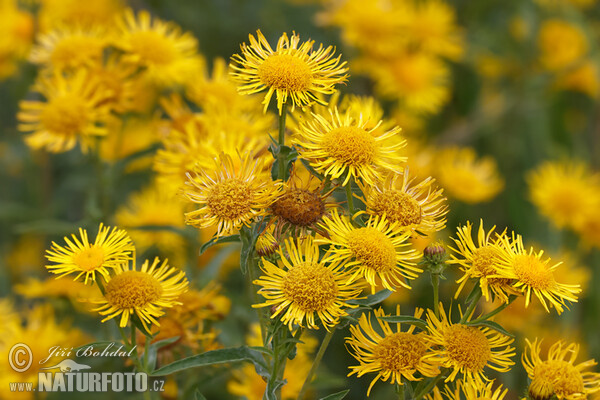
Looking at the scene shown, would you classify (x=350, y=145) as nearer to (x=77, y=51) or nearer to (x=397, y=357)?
(x=397, y=357)

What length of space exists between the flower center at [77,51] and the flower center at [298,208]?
0.87 meters

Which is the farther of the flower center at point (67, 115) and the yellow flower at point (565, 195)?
the yellow flower at point (565, 195)

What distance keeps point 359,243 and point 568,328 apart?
165 cm

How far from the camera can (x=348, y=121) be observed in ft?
3.80

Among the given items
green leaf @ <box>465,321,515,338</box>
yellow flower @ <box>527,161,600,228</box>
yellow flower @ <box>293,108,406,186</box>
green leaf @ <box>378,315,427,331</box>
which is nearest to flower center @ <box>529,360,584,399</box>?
green leaf @ <box>465,321,515,338</box>

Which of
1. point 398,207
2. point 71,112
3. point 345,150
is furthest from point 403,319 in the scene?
point 71,112

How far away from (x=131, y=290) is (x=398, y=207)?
48 cm

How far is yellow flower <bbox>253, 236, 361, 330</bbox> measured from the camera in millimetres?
984

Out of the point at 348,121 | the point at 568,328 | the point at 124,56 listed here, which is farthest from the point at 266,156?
the point at 568,328

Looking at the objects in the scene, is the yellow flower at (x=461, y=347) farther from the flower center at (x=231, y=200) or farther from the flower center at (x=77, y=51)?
the flower center at (x=77, y=51)

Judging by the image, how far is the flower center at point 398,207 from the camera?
1.08 metres

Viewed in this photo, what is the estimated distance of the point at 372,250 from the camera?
1006mm

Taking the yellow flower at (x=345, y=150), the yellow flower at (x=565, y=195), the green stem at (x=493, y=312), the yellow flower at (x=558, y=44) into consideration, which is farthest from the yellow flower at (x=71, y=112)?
the yellow flower at (x=558, y=44)

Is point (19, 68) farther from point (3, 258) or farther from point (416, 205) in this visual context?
point (416, 205)
